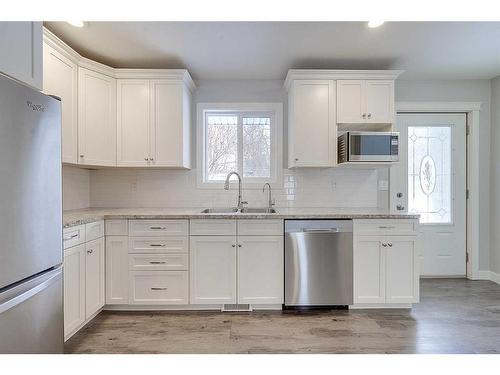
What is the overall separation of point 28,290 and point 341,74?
9.98 feet

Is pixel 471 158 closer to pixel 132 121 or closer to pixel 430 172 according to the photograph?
pixel 430 172

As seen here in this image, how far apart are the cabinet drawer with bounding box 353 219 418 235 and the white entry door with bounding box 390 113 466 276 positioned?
3.32 ft

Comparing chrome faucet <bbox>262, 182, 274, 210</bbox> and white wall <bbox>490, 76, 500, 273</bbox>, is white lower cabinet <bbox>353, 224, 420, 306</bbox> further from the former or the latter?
white wall <bbox>490, 76, 500, 273</bbox>

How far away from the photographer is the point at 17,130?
3.93ft

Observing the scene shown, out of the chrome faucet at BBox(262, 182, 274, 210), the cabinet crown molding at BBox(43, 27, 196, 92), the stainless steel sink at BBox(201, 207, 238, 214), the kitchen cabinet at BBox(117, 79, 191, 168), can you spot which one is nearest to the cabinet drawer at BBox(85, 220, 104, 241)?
the kitchen cabinet at BBox(117, 79, 191, 168)

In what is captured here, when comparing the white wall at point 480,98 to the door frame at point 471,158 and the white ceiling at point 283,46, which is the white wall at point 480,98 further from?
the white ceiling at point 283,46

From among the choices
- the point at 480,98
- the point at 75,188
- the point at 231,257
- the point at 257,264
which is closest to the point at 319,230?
the point at 257,264

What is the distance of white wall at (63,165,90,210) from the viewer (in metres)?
3.01

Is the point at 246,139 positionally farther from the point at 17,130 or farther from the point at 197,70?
the point at 17,130

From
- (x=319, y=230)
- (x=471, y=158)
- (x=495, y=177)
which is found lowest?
(x=319, y=230)

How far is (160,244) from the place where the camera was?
276 cm

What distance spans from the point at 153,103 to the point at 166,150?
1.62 ft

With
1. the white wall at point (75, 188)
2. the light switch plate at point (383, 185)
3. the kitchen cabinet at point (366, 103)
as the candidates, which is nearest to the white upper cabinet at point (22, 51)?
the white wall at point (75, 188)

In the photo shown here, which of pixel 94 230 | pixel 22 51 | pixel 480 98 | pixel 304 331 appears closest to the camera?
pixel 22 51
